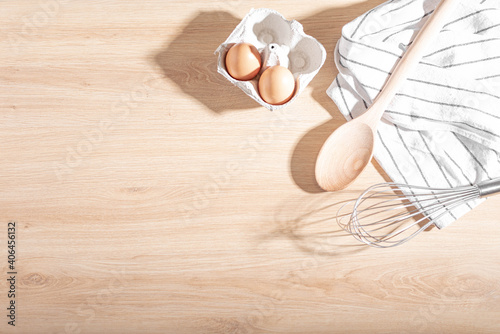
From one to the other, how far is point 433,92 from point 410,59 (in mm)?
55

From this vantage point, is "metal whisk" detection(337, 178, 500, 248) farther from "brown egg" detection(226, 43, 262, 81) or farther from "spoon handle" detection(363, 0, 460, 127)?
"brown egg" detection(226, 43, 262, 81)

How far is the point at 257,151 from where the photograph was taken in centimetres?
51

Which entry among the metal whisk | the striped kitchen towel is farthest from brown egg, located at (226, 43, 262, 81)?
the metal whisk

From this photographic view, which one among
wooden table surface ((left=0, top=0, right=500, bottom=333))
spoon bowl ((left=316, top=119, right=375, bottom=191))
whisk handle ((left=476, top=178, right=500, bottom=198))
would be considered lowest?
wooden table surface ((left=0, top=0, right=500, bottom=333))

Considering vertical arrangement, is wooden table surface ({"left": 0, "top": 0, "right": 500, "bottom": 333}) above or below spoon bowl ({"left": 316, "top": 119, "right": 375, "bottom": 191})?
below

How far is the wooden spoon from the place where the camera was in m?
0.48

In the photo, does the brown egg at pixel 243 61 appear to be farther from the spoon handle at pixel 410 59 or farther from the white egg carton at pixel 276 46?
the spoon handle at pixel 410 59

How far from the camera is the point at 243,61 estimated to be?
0.46 m

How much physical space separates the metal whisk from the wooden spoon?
0.13 feet

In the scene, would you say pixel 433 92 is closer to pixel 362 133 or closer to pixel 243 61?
pixel 362 133

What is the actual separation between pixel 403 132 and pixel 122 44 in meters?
0.41

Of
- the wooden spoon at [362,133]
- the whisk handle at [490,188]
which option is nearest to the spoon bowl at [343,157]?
the wooden spoon at [362,133]

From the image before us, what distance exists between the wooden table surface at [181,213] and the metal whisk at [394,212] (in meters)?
0.02

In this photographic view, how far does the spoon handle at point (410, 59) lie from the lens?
48 cm
